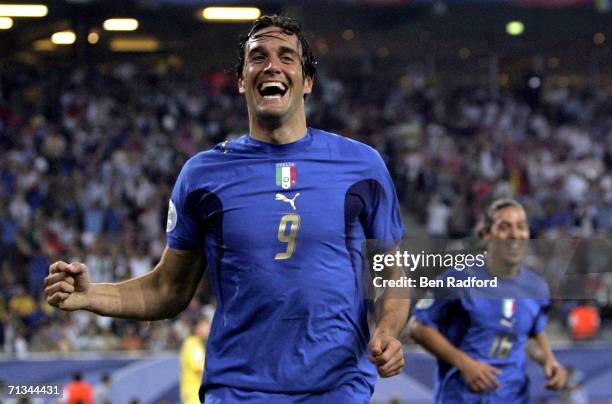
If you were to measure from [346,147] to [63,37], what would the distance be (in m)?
19.7

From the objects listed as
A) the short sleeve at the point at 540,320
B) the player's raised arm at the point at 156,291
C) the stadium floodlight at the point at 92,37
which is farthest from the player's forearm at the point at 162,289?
the stadium floodlight at the point at 92,37

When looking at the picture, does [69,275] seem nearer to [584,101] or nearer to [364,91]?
[364,91]

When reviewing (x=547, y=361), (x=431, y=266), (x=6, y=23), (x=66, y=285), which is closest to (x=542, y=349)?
(x=547, y=361)

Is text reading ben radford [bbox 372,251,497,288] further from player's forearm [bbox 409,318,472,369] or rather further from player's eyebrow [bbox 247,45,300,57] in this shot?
player's eyebrow [bbox 247,45,300,57]

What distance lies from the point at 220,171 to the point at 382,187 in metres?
0.48

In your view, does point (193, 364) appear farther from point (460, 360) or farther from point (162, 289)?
point (162, 289)

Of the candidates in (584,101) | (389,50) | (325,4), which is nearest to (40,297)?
(325,4)

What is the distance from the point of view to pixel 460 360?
5684 millimetres

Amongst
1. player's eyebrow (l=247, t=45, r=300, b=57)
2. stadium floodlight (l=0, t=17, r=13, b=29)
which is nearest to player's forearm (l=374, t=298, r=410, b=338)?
player's eyebrow (l=247, t=45, r=300, b=57)

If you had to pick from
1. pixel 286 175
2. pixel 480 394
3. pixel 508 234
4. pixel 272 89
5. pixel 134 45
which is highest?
pixel 134 45

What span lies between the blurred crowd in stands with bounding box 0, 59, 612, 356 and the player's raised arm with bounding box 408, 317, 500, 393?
309 inches

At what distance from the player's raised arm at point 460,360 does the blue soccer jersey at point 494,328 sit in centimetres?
6

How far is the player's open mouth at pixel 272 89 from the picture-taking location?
3.30m

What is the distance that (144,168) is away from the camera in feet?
61.8
